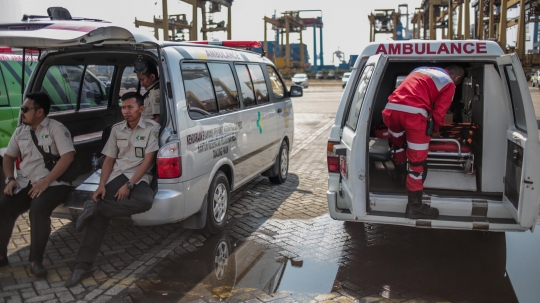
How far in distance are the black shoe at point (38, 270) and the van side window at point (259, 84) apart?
135 inches

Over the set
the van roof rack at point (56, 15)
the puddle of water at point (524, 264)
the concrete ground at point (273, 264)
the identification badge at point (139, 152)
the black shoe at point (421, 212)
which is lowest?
the puddle of water at point (524, 264)

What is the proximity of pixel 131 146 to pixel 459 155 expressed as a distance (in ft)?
10.3

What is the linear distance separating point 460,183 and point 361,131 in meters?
→ 1.37

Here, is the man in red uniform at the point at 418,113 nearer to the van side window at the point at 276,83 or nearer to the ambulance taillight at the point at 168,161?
the ambulance taillight at the point at 168,161

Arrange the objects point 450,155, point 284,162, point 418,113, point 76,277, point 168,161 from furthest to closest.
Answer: point 284,162, point 450,155, point 168,161, point 418,113, point 76,277

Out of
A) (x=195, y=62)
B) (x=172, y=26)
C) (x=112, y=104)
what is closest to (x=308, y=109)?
(x=112, y=104)

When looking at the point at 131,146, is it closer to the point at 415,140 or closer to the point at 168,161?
the point at 168,161

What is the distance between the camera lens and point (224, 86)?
5582 millimetres

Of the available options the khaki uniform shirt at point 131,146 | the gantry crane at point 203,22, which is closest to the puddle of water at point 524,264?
the khaki uniform shirt at point 131,146

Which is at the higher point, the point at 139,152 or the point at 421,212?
the point at 139,152

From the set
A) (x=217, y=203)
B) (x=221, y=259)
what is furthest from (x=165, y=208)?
(x=217, y=203)

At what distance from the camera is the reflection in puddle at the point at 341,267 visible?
391 cm

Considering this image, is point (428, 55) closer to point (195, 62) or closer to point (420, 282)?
point (420, 282)

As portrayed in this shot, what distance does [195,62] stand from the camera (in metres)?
4.97
